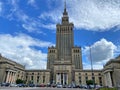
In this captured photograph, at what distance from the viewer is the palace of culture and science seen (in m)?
111

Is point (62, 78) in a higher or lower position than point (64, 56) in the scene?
lower

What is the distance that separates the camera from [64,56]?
519 ft

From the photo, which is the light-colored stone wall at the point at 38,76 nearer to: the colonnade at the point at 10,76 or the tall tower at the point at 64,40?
the colonnade at the point at 10,76

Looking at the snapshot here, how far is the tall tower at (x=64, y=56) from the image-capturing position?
138 meters

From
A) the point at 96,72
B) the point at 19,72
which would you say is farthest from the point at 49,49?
the point at 96,72

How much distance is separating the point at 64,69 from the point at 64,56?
2163 centimetres

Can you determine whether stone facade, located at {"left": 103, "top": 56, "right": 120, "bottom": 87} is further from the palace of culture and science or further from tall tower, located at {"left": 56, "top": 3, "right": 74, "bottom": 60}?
tall tower, located at {"left": 56, "top": 3, "right": 74, "bottom": 60}

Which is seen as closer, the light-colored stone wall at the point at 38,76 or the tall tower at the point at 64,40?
the light-colored stone wall at the point at 38,76

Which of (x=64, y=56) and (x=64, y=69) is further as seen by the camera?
(x=64, y=56)

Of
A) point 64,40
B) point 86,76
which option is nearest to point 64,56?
point 64,40

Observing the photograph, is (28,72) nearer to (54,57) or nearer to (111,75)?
(54,57)

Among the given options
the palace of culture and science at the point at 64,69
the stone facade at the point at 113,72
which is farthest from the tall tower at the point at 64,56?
the stone facade at the point at 113,72

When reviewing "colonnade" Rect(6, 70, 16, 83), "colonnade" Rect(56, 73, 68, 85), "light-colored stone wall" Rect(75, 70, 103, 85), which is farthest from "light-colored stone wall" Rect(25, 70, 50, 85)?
"light-colored stone wall" Rect(75, 70, 103, 85)

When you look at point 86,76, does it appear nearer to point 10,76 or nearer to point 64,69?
point 64,69
